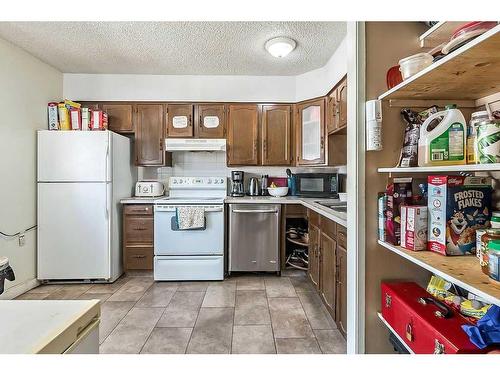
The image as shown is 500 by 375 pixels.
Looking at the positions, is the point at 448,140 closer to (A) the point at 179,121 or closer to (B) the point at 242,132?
(B) the point at 242,132

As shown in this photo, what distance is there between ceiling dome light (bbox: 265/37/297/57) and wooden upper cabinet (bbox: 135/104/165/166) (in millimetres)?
1617

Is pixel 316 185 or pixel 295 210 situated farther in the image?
pixel 316 185

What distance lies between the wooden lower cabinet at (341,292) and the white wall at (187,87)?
232 cm

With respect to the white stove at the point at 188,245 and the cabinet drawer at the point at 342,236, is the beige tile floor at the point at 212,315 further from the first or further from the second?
the cabinet drawer at the point at 342,236

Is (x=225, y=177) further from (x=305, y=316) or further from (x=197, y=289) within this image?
(x=305, y=316)

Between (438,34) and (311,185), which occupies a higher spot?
(438,34)

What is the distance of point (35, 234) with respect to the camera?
298cm

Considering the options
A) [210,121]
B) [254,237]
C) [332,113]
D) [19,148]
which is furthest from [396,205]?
[19,148]

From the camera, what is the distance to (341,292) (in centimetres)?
192

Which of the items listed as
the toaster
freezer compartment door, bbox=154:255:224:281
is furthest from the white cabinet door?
the toaster

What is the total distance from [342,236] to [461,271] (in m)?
1.02

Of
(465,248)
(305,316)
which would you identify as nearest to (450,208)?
(465,248)

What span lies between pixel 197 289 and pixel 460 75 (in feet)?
9.02

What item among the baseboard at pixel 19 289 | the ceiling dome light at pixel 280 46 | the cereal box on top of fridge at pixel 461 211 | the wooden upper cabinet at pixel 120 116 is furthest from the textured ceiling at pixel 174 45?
the baseboard at pixel 19 289
